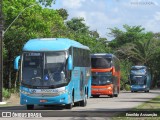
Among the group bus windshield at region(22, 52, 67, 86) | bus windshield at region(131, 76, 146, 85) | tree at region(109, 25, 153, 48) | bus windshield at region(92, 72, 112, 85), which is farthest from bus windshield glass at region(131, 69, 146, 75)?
bus windshield at region(22, 52, 67, 86)

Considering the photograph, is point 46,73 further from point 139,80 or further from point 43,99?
point 139,80

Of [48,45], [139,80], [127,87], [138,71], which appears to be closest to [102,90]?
[48,45]

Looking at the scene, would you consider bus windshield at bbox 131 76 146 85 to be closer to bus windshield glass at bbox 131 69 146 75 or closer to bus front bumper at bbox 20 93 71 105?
bus windshield glass at bbox 131 69 146 75

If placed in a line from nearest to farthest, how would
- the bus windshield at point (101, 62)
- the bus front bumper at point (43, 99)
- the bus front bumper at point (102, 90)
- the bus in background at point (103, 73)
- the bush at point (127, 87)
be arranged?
the bus front bumper at point (43, 99) < the bus windshield at point (101, 62) < the bus in background at point (103, 73) < the bus front bumper at point (102, 90) < the bush at point (127, 87)

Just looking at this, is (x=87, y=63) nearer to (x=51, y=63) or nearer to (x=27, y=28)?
(x=51, y=63)

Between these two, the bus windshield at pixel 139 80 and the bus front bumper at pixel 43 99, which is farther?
the bus windshield at pixel 139 80

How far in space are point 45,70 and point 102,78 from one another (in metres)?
22.9

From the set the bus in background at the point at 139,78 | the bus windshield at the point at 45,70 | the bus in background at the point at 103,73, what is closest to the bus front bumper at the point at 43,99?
the bus windshield at the point at 45,70

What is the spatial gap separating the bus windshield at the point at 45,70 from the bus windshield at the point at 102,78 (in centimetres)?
2235

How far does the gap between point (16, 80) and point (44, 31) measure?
6633 mm

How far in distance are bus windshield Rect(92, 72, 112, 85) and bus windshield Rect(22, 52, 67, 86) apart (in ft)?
73.3

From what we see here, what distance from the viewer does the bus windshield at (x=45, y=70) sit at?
84.9 ft

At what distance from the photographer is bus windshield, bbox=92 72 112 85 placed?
4825 cm

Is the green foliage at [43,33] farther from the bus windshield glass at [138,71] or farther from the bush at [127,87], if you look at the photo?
the bus windshield glass at [138,71]
